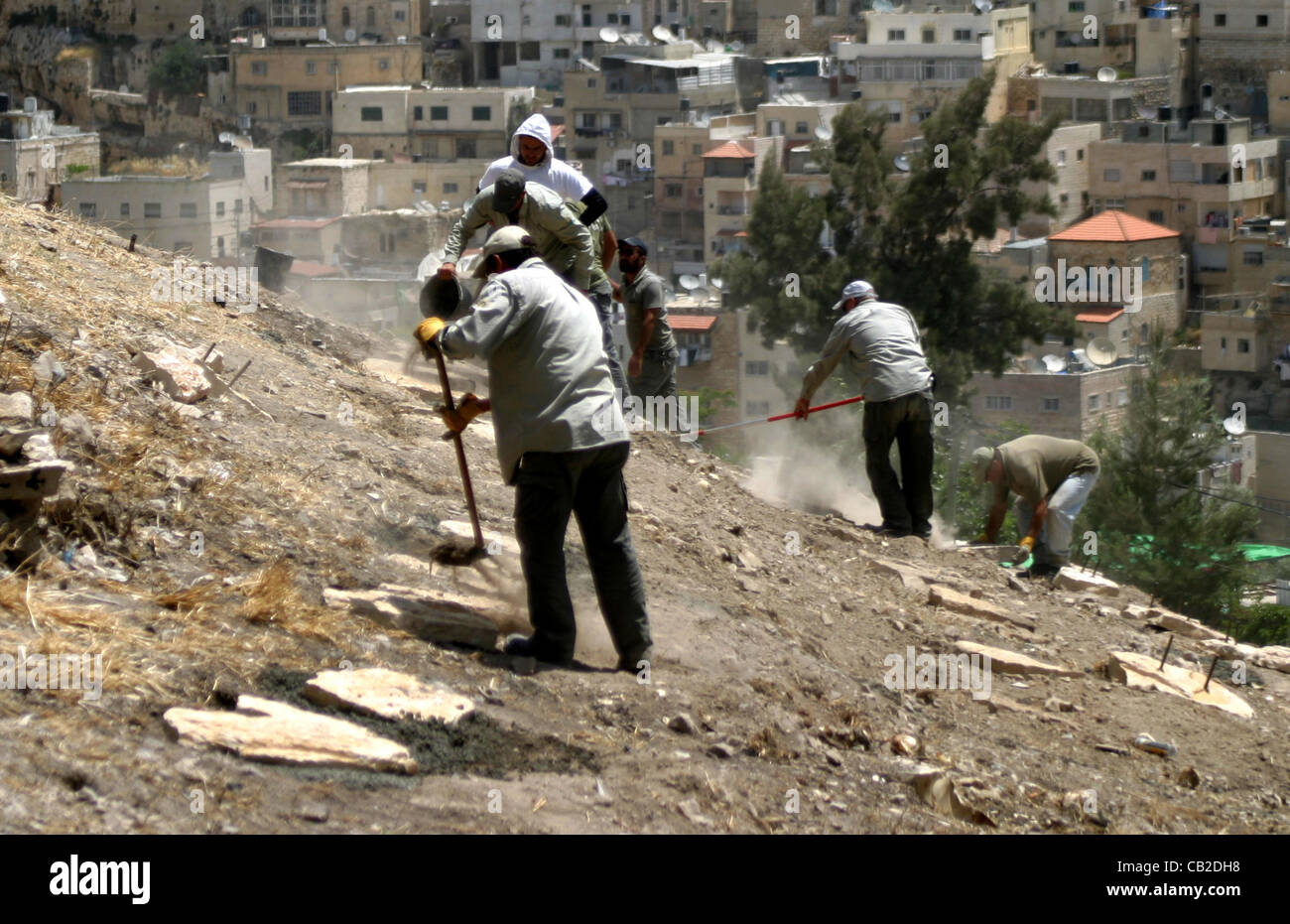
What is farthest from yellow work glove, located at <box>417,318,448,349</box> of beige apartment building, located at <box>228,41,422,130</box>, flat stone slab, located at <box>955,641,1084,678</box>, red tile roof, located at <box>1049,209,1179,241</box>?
beige apartment building, located at <box>228,41,422,130</box>

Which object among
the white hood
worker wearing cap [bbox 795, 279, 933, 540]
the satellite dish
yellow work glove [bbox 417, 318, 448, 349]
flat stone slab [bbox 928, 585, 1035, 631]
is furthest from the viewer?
the satellite dish

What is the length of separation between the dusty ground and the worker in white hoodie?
3.93 ft

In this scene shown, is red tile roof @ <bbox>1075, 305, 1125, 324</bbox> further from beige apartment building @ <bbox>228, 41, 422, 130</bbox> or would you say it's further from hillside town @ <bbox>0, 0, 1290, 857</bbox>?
beige apartment building @ <bbox>228, 41, 422, 130</bbox>

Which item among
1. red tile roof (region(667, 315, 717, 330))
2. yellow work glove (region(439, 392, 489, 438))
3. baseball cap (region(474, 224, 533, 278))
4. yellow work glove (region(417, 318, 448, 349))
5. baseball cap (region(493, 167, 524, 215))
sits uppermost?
baseball cap (region(493, 167, 524, 215))

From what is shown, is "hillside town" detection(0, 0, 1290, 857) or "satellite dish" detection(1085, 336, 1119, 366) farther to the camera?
"satellite dish" detection(1085, 336, 1119, 366)

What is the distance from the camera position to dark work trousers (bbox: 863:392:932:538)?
8297 mm

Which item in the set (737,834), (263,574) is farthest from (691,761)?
(263,574)

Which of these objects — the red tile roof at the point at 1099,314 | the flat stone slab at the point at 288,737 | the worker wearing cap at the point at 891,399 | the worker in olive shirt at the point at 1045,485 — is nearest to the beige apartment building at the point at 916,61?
the red tile roof at the point at 1099,314

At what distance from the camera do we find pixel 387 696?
4.44m

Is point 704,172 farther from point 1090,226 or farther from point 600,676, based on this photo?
point 600,676

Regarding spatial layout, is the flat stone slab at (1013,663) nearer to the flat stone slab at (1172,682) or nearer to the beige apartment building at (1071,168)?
the flat stone slab at (1172,682)

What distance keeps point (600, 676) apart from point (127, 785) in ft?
5.45

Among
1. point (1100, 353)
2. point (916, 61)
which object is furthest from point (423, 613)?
point (916, 61)

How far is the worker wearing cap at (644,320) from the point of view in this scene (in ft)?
28.8
